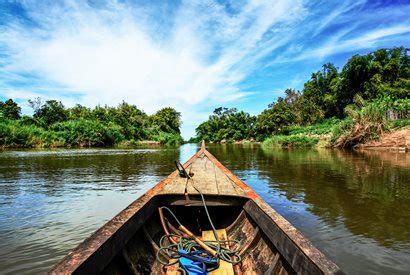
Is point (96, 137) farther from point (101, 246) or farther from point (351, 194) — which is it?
point (101, 246)

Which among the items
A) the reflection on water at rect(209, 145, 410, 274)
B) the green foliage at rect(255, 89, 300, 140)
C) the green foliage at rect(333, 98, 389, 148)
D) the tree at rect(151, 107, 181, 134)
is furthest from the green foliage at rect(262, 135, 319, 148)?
Result: the tree at rect(151, 107, 181, 134)

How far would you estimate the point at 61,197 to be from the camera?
641cm

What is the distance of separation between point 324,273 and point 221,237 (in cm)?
207

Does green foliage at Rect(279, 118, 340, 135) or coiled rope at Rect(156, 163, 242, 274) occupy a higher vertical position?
green foliage at Rect(279, 118, 340, 135)

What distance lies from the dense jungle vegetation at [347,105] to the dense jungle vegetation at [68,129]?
749 inches

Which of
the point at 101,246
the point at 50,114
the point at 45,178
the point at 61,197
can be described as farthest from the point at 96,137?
the point at 101,246

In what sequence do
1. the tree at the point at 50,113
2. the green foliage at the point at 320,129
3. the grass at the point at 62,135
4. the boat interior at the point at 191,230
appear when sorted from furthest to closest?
the tree at the point at 50,113
the green foliage at the point at 320,129
the grass at the point at 62,135
the boat interior at the point at 191,230

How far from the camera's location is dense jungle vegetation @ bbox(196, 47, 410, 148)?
19828 millimetres

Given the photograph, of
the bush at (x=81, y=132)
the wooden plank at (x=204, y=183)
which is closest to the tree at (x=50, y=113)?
the bush at (x=81, y=132)

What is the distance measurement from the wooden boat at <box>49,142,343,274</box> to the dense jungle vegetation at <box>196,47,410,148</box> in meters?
18.5

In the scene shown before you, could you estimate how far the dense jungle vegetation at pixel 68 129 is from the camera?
25380mm

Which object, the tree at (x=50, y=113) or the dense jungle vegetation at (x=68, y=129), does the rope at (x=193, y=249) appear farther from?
the tree at (x=50, y=113)

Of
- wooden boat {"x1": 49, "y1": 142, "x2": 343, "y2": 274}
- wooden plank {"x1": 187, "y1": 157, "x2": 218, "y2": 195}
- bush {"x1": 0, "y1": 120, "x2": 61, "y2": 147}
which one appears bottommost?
wooden boat {"x1": 49, "y1": 142, "x2": 343, "y2": 274}

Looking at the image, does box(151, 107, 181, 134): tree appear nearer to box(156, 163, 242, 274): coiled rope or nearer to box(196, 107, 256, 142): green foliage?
box(196, 107, 256, 142): green foliage
